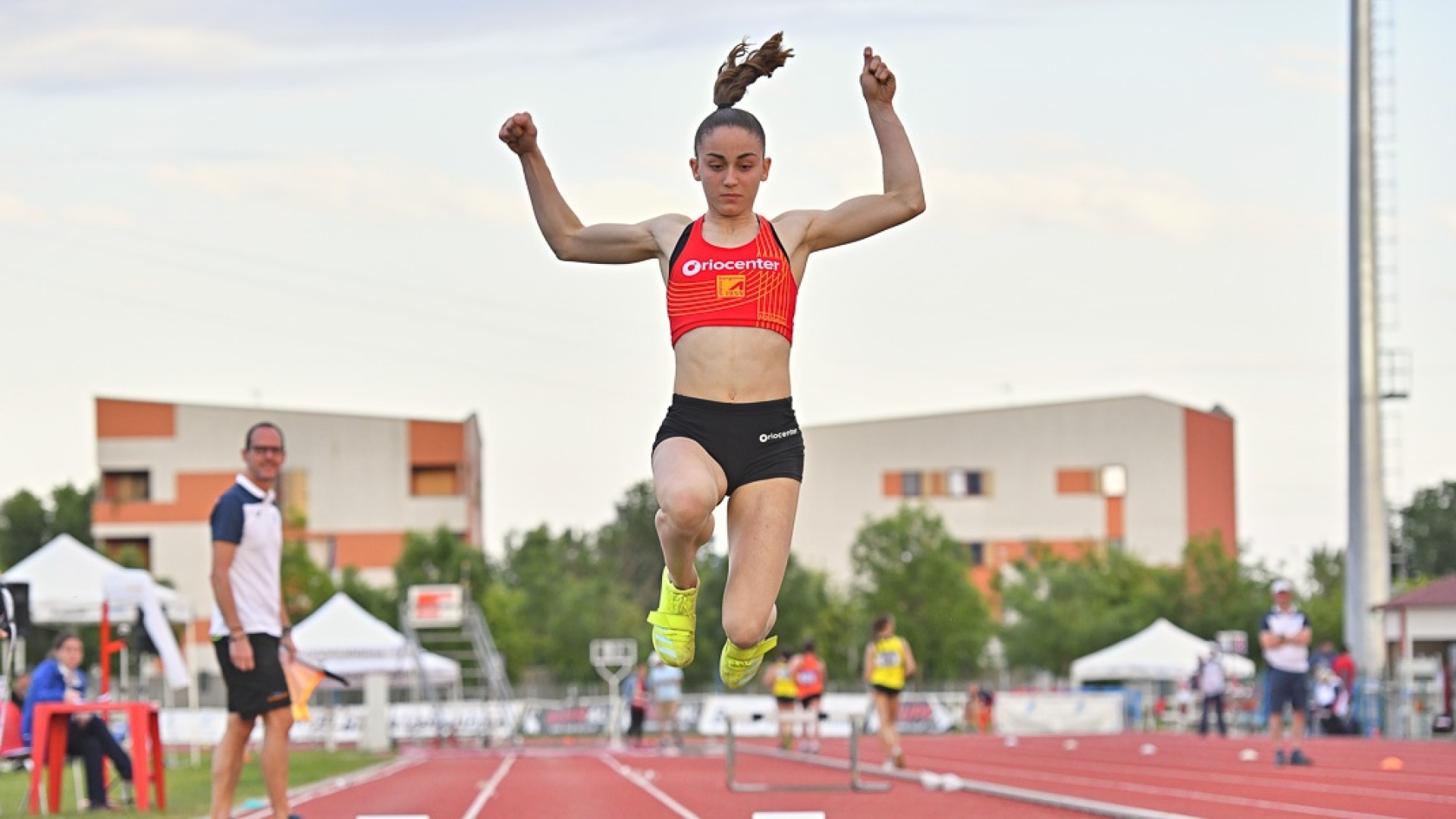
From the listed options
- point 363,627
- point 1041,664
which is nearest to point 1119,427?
point 1041,664

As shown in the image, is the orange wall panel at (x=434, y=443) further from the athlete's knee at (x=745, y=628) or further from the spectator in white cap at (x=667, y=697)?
the athlete's knee at (x=745, y=628)

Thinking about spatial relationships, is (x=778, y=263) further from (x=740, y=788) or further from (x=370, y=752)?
(x=370, y=752)

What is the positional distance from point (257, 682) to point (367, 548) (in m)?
70.9

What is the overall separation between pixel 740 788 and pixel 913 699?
112 feet

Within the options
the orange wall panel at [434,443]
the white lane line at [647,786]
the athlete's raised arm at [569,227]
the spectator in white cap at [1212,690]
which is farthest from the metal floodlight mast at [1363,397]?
the orange wall panel at [434,443]

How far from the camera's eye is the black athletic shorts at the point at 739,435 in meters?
7.62

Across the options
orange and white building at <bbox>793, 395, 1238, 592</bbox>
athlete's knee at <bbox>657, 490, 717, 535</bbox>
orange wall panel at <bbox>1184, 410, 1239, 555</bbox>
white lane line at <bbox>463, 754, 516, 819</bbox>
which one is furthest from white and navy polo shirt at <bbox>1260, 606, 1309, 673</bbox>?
orange wall panel at <bbox>1184, 410, 1239, 555</bbox>

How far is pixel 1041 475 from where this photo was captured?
89.1 m

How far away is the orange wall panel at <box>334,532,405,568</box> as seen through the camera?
80.1 metres

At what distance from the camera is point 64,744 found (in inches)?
585

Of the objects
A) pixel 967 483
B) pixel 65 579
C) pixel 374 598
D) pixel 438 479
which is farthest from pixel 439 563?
pixel 65 579

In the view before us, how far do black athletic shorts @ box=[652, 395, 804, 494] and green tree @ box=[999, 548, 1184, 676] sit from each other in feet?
208

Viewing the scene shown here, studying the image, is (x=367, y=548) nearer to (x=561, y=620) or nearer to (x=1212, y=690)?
(x=561, y=620)

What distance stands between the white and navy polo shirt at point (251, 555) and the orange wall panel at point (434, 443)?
70722 mm
